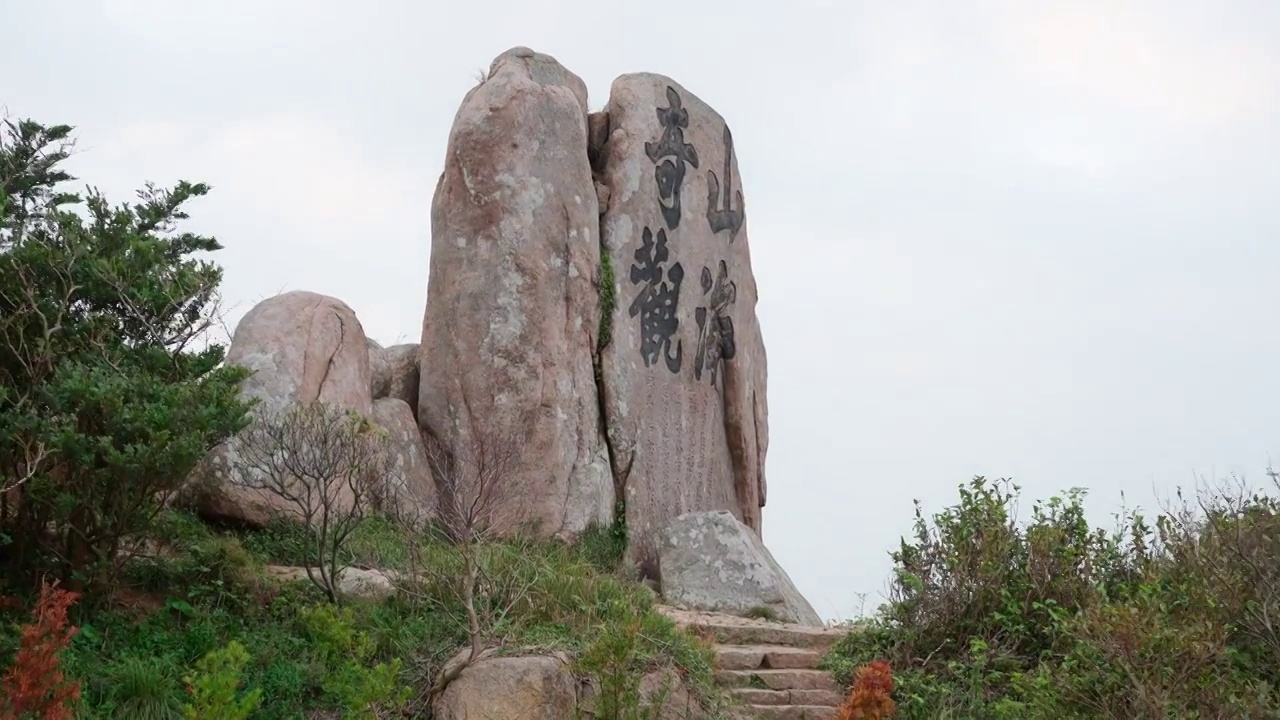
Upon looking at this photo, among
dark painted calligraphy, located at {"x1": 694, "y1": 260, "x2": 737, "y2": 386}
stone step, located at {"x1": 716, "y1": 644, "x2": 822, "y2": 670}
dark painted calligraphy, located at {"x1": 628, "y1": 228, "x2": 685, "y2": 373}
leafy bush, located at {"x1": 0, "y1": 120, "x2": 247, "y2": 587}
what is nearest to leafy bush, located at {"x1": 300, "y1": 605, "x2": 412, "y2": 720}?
leafy bush, located at {"x1": 0, "y1": 120, "x2": 247, "y2": 587}

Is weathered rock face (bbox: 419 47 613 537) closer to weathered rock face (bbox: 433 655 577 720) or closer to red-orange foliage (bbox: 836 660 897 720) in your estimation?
weathered rock face (bbox: 433 655 577 720)

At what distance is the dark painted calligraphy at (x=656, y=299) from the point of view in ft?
44.3

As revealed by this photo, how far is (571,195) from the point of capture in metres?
13.0

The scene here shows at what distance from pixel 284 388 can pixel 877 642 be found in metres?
5.34

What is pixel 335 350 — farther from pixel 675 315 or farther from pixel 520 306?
pixel 675 315

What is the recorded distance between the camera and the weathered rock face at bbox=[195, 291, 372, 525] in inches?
402

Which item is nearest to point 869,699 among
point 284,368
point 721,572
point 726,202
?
point 721,572

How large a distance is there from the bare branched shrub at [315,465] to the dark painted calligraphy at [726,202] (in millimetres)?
5661

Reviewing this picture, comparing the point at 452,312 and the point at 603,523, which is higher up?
the point at 452,312

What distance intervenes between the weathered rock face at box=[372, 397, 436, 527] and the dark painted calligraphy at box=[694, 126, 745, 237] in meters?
4.31

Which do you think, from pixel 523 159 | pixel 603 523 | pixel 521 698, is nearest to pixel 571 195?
pixel 523 159

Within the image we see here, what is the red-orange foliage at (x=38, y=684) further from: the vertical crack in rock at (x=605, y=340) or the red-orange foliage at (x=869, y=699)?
the vertical crack in rock at (x=605, y=340)

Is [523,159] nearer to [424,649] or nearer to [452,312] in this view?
[452,312]

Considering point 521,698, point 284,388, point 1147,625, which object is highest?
point 284,388
